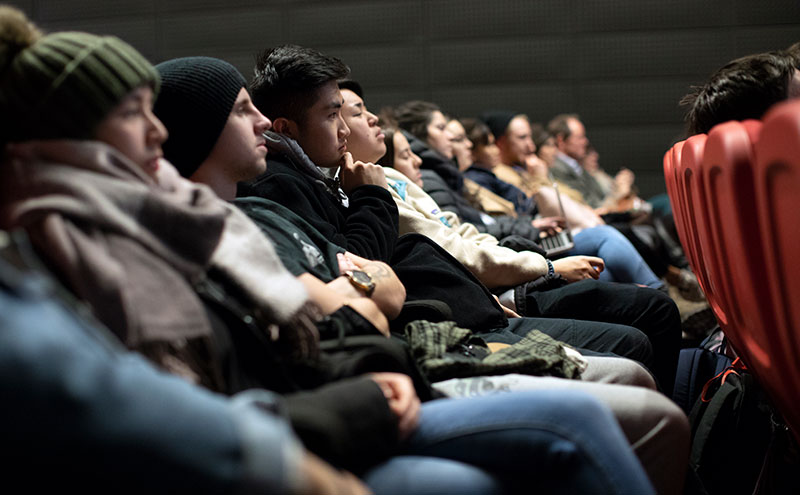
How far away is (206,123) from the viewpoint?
1557 mm

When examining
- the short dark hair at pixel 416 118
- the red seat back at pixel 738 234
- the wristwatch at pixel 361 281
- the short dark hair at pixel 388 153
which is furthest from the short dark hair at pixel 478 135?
the wristwatch at pixel 361 281

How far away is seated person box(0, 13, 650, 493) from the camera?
97cm

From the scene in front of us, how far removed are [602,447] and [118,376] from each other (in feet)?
2.27

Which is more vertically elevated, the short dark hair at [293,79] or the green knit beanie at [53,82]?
the green knit beanie at [53,82]

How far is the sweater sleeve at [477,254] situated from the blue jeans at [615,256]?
2.77 ft

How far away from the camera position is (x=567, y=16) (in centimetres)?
668

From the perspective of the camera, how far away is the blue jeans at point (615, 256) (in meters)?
3.21

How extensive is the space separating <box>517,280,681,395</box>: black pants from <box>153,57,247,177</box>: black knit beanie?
1243mm

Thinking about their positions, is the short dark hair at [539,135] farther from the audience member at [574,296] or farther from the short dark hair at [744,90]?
the short dark hair at [744,90]

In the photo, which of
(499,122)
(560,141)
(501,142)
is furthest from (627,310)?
(560,141)

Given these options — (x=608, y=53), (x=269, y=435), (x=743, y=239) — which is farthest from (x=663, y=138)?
(x=269, y=435)

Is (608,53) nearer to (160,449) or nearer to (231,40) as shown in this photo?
(231,40)

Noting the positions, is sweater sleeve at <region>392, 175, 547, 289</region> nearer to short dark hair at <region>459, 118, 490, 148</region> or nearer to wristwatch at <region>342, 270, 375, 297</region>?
wristwatch at <region>342, 270, 375, 297</region>

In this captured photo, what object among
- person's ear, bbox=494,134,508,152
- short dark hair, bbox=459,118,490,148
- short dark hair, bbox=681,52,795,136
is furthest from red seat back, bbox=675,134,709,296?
person's ear, bbox=494,134,508,152
